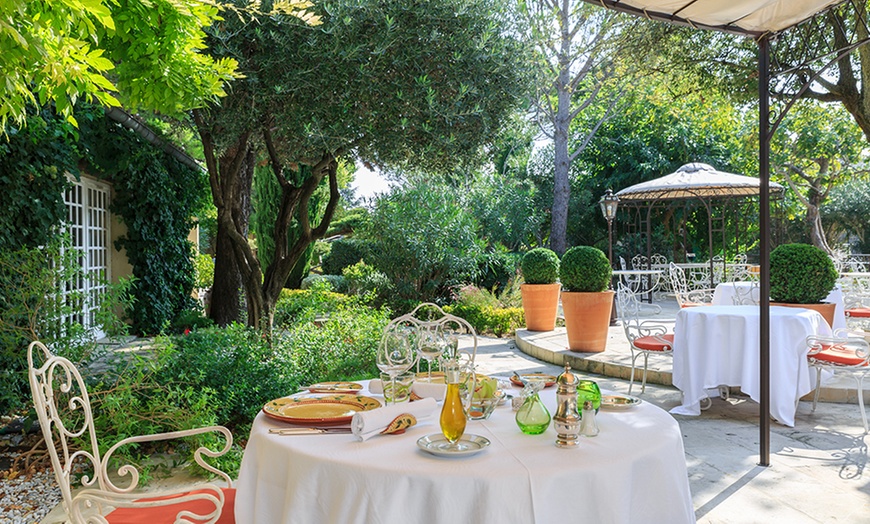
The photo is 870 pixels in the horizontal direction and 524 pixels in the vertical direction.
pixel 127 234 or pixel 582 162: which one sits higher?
pixel 582 162

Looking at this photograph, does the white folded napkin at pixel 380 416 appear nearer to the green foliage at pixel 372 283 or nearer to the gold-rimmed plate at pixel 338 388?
the gold-rimmed plate at pixel 338 388

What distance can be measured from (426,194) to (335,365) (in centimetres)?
678

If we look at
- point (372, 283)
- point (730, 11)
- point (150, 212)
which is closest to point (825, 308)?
point (730, 11)

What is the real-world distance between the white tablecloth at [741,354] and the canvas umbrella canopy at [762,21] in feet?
3.19

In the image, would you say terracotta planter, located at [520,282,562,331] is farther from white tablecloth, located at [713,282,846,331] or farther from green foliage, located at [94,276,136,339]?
green foliage, located at [94,276,136,339]

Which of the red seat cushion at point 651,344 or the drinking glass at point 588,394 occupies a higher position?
the drinking glass at point 588,394

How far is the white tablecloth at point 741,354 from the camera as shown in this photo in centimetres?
478

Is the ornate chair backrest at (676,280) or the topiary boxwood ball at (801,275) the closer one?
the topiary boxwood ball at (801,275)

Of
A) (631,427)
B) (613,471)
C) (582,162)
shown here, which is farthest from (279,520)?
(582,162)

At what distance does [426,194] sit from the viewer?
11.8 metres

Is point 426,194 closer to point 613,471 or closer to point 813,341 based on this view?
point 813,341

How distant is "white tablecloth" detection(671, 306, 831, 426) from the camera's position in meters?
4.78

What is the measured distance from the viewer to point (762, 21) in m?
3.63

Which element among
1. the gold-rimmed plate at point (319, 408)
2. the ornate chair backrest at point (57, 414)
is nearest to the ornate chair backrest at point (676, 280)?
the gold-rimmed plate at point (319, 408)
